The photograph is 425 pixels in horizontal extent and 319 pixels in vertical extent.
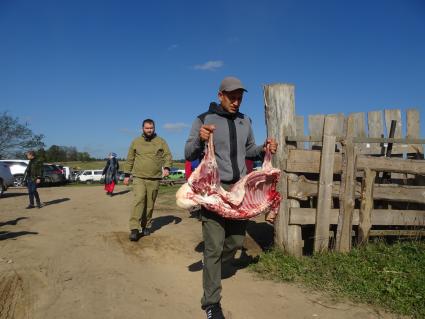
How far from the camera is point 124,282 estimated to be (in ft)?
15.8

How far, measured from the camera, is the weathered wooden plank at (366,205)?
228 inches

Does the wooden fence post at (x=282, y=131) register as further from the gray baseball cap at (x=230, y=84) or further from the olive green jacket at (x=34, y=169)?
the olive green jacket at (x=34, y=169)

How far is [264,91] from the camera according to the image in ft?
19.7

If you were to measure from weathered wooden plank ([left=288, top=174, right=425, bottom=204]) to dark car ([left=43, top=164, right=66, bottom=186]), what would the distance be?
27.3 meters

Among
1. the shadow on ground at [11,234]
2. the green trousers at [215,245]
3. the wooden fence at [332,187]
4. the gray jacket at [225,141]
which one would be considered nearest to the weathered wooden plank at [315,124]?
the wooden fence at [332,187]

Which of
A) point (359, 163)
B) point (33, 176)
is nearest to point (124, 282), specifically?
point (359, 163)

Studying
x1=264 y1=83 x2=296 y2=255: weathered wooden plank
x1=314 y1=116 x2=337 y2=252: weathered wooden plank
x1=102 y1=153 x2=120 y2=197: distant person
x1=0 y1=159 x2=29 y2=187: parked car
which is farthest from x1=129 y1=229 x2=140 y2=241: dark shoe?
x1=0 y1=159 x2=29 y2=187: parked car

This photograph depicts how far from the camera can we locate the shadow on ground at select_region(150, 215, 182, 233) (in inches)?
339

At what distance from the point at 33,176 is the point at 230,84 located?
10.8 m

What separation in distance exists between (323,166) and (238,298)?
2359mm

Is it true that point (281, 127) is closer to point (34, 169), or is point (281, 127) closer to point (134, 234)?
point (134, 234)

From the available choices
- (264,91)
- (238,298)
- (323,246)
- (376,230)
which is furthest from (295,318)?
(264,91)

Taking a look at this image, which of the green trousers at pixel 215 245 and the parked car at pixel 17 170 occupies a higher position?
the green trousers at pixel 215 245

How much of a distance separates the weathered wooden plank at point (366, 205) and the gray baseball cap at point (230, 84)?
2898 mm
